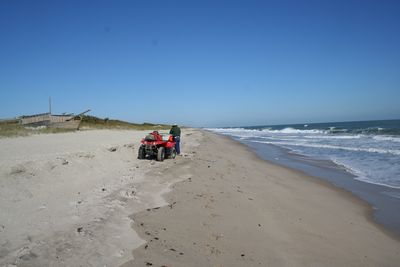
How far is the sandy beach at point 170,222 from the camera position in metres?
4.34

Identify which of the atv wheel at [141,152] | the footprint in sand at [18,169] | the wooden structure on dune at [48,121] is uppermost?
the wooden structure on dune at [48,121]

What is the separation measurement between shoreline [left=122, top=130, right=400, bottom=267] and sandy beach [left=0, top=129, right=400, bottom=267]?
2 centimetres

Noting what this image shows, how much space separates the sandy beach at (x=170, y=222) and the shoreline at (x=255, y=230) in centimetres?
2

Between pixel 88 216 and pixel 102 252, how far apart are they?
1.39 meters

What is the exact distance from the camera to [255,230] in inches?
225

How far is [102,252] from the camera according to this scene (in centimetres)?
423

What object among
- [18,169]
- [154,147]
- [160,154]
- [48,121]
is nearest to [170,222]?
[18,169]

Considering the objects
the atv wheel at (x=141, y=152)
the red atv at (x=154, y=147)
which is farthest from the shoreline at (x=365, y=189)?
the atv wheel at (x=141, y=152)

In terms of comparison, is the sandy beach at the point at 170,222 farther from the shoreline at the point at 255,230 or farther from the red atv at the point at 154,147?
the red atv at the point at 154,147

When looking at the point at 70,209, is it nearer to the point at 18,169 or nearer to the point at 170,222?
the point at 170,222

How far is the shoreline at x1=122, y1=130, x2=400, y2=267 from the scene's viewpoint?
458cm

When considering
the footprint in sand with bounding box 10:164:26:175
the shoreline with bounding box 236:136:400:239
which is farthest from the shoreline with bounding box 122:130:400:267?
the footprint in sand with bounding box 10:164:26:175

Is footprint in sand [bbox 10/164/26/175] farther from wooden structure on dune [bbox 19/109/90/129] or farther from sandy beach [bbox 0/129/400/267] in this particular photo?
wooden structure on dune [bbox 19/109/90/129]

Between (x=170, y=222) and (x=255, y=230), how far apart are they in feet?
4.81
